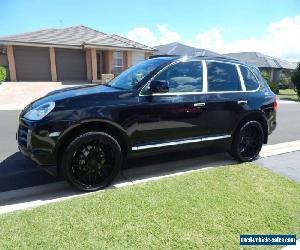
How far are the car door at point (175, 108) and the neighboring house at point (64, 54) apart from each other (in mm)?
19671

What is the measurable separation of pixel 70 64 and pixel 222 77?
21.4m

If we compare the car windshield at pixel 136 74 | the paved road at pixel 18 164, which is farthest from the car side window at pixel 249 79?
the paved road at pixel 18 164

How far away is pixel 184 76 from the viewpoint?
13.9 ft

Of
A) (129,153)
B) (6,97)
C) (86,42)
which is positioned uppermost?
(86,42)

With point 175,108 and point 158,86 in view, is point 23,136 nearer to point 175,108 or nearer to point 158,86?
point 158,86

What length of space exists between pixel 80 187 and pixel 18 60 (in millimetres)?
21979

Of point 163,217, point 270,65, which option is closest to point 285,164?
point 163,217

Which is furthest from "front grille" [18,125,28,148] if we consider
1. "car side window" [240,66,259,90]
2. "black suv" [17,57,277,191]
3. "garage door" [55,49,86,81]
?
"garage door" [55,49,86,81]

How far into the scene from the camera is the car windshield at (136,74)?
4.11 metres

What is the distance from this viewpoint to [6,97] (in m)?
15.4

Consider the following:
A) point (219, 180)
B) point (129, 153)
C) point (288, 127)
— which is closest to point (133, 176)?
point (129, 153)

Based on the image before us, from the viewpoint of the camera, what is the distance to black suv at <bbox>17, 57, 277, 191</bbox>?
3.41 meters

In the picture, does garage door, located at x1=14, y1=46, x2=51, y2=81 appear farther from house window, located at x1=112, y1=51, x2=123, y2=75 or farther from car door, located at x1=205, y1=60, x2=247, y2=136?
car door, located at x1=205, y1=60, x2=247, y2=136

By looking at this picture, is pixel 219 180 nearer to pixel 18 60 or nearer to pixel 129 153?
pixel 129 153
